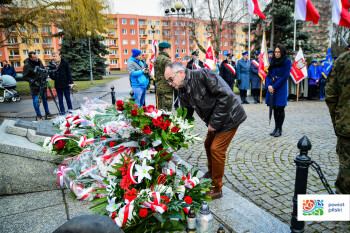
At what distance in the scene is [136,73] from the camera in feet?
23.2

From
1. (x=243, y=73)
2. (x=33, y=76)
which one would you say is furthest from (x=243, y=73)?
(x=33, y=76)

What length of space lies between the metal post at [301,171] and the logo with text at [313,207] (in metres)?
0.11

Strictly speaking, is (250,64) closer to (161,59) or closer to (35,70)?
(161,59)

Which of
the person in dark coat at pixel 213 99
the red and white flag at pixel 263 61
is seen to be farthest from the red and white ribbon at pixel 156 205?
the red and white flag at pixel 263 61

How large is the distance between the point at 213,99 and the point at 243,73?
29.3ft

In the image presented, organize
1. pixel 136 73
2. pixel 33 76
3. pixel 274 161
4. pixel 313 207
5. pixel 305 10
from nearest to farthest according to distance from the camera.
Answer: pixel 313 207 → pixel 274 161 → pixel 136 73 → pixel 33 76 → pixel 305 10

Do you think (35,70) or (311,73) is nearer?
(35,70)

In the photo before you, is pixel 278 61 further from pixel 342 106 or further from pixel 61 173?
pixel 61 173

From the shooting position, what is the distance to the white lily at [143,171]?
261cm

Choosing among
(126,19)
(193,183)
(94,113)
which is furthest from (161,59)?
(126,19)

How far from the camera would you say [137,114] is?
2947 mm

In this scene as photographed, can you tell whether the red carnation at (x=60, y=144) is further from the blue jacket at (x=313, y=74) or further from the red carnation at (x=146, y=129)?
the blue jacket at (x=313, y=74)

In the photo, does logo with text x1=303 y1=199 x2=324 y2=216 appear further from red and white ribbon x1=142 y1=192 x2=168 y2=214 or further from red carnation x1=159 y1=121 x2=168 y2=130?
red carnation x1=159 y1=121 x2=168 y2=130

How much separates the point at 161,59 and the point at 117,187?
4.70 meters
